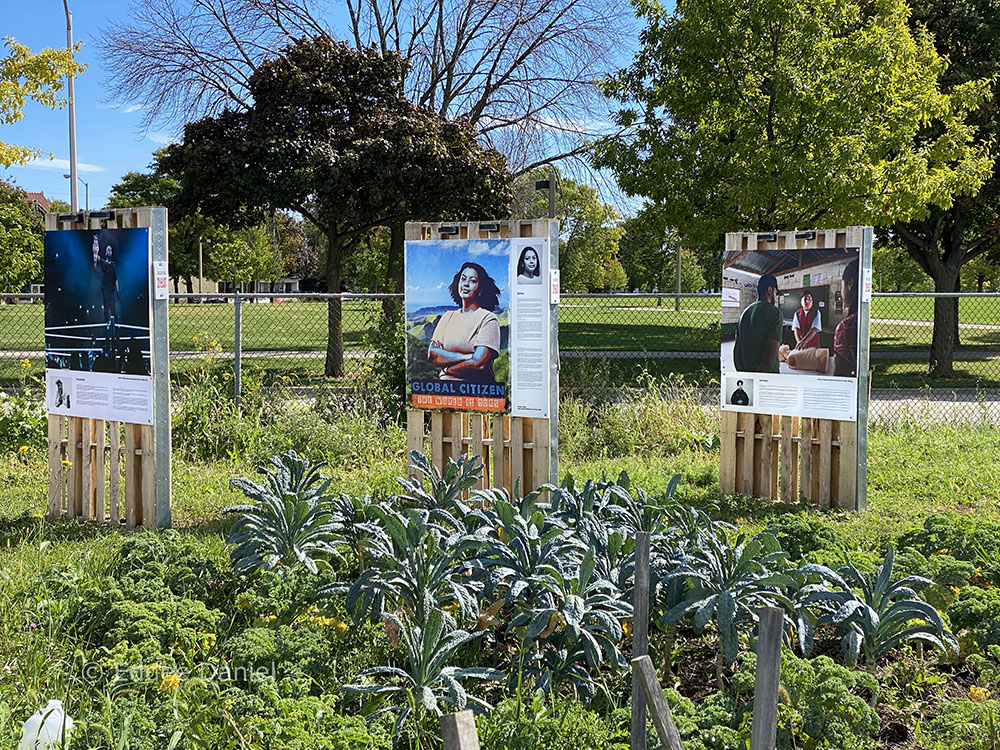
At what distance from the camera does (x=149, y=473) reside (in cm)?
636

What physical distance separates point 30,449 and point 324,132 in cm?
823

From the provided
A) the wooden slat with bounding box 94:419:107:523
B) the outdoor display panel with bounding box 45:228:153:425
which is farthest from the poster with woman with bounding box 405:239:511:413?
the wooden slat with bounding box 94:419:107:523

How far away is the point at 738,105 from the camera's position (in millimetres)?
14195

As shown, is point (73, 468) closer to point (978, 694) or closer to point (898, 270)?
point (978, 694)

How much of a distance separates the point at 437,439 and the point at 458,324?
89 cm

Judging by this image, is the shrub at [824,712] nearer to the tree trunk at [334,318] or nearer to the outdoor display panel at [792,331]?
the outdoor display panel at [792,331]

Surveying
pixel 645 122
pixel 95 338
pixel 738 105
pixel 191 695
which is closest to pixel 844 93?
pixel 738 105

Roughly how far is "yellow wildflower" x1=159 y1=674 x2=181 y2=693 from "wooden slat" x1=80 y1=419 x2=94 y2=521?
383 centimetres

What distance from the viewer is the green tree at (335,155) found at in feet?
48.7

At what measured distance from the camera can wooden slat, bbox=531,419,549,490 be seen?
624cm

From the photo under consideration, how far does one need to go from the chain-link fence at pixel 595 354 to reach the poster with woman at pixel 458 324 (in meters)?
2.55

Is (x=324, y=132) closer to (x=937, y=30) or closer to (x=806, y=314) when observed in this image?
(x=806, y=314)

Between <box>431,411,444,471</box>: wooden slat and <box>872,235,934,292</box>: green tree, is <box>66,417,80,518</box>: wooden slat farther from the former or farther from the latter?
<box>872,235,934,292</box>: green tree

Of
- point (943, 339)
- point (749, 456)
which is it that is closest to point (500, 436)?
point (749, 456)
